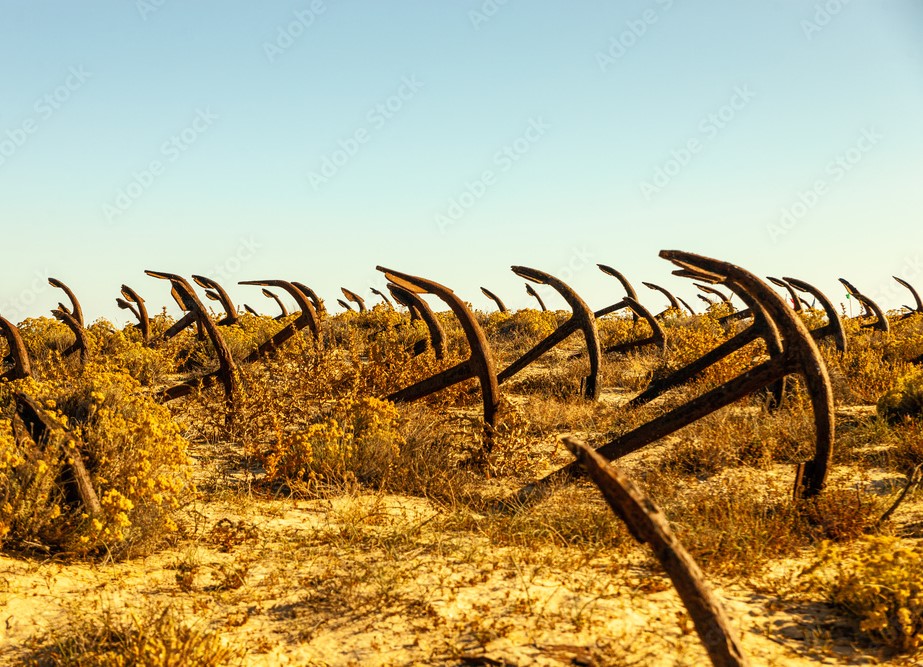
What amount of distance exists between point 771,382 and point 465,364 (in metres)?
2.35

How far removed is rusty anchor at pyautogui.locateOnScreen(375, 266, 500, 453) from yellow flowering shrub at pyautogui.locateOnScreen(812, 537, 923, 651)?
2587 mm

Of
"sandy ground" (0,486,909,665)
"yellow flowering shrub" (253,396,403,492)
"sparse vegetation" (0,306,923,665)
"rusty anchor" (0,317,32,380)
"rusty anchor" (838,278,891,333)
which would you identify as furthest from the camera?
"rusty anchor" (838,278,891,333)

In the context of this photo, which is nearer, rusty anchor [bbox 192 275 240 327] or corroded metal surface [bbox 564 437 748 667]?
corroded metal surface [bbox 564 437 748 667]

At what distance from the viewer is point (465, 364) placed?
5.18 meters

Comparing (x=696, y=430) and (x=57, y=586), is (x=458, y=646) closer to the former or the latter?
(x=57, y=586)

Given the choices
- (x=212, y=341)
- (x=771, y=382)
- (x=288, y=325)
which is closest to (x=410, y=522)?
(x=771, y=382)

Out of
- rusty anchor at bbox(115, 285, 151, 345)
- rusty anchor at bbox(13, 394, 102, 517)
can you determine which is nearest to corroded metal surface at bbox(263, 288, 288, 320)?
rusty anchor at bbox(115, 285, 151, 345)

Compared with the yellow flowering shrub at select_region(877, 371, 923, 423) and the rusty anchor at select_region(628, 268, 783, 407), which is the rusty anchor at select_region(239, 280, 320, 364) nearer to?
the rusty anchor at select_region(628, 268, 783, 407)

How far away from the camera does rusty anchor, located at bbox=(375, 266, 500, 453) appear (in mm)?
5059

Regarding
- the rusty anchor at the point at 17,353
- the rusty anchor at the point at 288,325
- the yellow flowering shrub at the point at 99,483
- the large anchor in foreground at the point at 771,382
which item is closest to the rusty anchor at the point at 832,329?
the large anchor in foreground at the point at 771,382

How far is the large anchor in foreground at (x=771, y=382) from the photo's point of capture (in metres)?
3.49

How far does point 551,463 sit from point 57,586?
3878mm

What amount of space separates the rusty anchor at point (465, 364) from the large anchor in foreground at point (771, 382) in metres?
1.45

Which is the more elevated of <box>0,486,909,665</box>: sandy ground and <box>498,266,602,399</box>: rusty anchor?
<box>498,266,602,399</box>: rusty anchor
